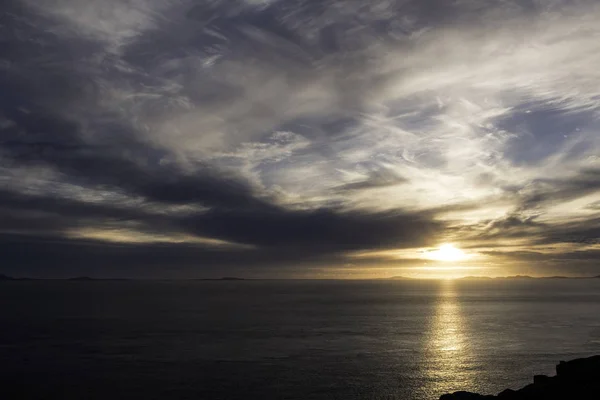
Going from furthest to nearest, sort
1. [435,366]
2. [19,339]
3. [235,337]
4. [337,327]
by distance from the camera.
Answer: [337,327]
[235,337]
[19,339]
[435,366]

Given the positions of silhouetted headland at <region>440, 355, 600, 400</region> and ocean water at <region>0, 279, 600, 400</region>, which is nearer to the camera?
silhouetted headland at <region>440, 355, 600, 400</region>

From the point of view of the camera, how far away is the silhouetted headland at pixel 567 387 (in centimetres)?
3922

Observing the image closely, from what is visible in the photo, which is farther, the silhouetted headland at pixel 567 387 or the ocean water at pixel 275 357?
the ocean water at pixel 275 357

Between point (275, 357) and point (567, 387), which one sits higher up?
point (567, 387)

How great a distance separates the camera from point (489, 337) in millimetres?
→ 107562

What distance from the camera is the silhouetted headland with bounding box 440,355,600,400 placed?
39219mm

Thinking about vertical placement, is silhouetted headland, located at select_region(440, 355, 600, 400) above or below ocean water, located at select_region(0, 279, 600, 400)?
above

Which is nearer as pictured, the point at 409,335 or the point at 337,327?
the point at 409,335

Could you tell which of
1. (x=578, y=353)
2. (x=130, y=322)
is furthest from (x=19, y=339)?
(x=578, y=353)

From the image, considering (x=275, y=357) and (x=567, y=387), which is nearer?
(x=567, y=387)

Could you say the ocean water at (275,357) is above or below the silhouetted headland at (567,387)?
below

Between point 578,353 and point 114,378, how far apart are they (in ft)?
252

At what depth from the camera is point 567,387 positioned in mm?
41500

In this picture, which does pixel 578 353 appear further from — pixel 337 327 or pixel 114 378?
pixel 114 378
